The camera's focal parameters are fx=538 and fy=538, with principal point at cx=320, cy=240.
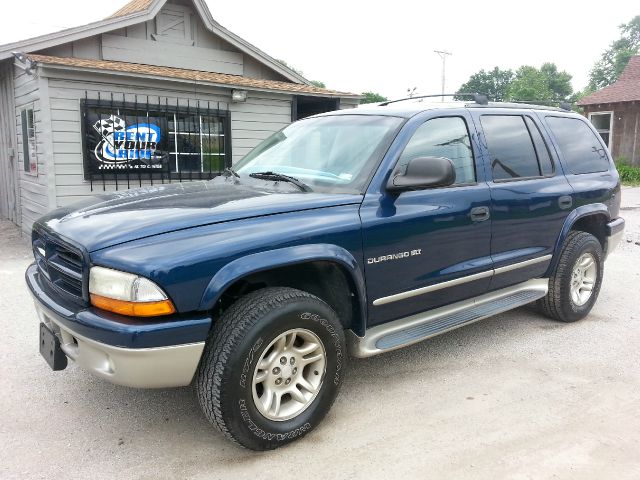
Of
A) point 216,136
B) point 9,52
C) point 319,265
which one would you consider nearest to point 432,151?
point 319,265

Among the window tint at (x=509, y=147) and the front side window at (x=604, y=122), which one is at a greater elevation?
the front side window at (x=604, y=122)

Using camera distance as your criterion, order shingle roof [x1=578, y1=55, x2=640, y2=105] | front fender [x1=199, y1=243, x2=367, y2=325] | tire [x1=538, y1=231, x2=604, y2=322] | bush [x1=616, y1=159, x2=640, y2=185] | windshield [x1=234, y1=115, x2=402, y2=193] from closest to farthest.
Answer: front fender [x1=199, y1=243, x2=367, y2=325] → windshield [x1=234, y1=115, x2=402, y2=193] → tire [x1=538, y1=231, x2=604, y2=322] → bush [x1=616, y1=159, x2=640, y2=185] → shingle roof [x1=578, y1=55, x2=640, y2=105]

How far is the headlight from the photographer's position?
237cm

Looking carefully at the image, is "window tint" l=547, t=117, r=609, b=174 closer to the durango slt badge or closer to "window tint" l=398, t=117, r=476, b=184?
"window tint" l=398, t=117, r=476, b=184

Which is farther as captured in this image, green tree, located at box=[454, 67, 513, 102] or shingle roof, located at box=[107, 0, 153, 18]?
green tree, located at box=[454, 67, 513, 102]

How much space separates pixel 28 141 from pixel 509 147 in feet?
25.6

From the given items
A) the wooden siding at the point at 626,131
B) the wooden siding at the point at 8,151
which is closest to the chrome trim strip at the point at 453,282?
the wooden siding at the point at 8,151

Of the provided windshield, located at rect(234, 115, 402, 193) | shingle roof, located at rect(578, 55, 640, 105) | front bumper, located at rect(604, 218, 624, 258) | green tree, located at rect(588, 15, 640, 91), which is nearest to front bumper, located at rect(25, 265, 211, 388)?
windshield, located at rect(234, 115, 402, 193)

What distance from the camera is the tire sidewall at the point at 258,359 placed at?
2.54 m

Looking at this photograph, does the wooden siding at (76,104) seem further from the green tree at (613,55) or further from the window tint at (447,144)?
the green tree at (613,55)

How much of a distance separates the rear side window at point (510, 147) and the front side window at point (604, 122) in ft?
62.9

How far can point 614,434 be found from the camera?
291cm

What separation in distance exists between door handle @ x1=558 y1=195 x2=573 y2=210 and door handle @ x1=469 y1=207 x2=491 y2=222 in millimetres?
940

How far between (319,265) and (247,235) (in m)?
0.53
